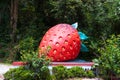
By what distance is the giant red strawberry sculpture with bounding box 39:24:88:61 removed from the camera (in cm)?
1329

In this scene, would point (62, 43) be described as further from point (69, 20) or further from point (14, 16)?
point (14, 16)

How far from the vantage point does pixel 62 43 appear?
44.0 feet

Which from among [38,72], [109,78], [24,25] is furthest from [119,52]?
[24,25]

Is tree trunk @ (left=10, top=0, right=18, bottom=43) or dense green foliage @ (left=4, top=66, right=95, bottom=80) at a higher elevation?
tree trunk @ (left=10, top=0, right=18, bottom=43)

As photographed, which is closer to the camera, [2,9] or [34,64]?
[34,64]

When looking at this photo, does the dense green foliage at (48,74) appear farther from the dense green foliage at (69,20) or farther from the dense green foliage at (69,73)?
the dense green foliage at (69,20)

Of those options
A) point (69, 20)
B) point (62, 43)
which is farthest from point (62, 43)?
point (69, 20)

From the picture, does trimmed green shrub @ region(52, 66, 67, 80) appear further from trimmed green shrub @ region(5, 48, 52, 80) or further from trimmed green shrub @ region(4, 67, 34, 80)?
trimmed green shrub @ region(4, 67, 34, 80)

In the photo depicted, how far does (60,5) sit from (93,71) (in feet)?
17.9

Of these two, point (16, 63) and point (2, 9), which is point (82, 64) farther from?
point (2, 9)

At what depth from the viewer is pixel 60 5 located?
15422mm

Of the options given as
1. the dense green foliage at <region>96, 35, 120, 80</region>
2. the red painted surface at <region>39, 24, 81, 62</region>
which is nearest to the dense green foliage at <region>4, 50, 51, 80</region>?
the dense green foliage at <region>96, 35, 120, 80</region>

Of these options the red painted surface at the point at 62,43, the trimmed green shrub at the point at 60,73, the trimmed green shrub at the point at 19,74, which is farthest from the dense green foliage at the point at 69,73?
the red painted surface at the point at 62,43

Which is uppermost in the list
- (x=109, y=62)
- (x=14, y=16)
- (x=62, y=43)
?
(x=14, y=16)
